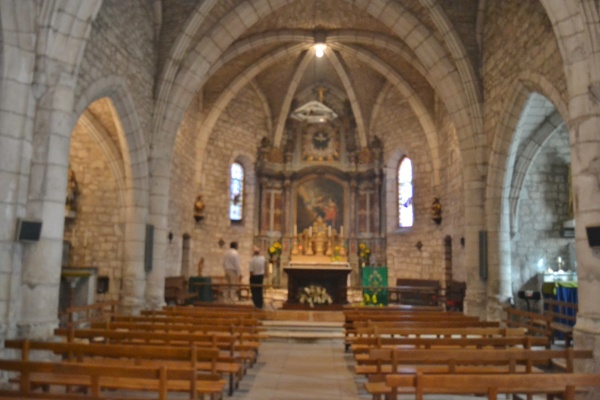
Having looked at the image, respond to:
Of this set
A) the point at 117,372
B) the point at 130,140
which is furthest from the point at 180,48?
the point at 117,372

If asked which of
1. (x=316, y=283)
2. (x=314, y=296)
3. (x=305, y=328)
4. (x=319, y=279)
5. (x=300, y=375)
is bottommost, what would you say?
(x=300, y=375)

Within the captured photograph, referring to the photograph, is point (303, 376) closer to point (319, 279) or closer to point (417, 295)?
point (319, 279)

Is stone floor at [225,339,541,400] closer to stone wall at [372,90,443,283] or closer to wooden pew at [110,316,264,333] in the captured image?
wooden pew at [110,316,264,333]

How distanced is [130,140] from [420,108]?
9751 millimetres

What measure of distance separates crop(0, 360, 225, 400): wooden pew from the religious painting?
51.9 ft

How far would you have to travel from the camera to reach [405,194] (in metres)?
18.9

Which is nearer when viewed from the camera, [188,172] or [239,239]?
[188,172]

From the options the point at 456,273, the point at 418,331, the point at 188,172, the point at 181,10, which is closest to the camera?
the point at 418,331

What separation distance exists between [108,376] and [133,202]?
805cm

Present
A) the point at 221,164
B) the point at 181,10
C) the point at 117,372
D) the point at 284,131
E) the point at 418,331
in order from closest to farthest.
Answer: the point at 117,372, the point at 418,331, the point at 181,10, the point at 221,164, the point at 284,131

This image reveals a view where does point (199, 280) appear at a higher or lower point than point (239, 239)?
lower

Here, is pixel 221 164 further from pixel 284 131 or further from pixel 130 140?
pixel 130 140

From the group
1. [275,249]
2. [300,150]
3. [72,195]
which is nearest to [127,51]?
[72,195]

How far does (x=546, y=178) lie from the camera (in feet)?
41.8
